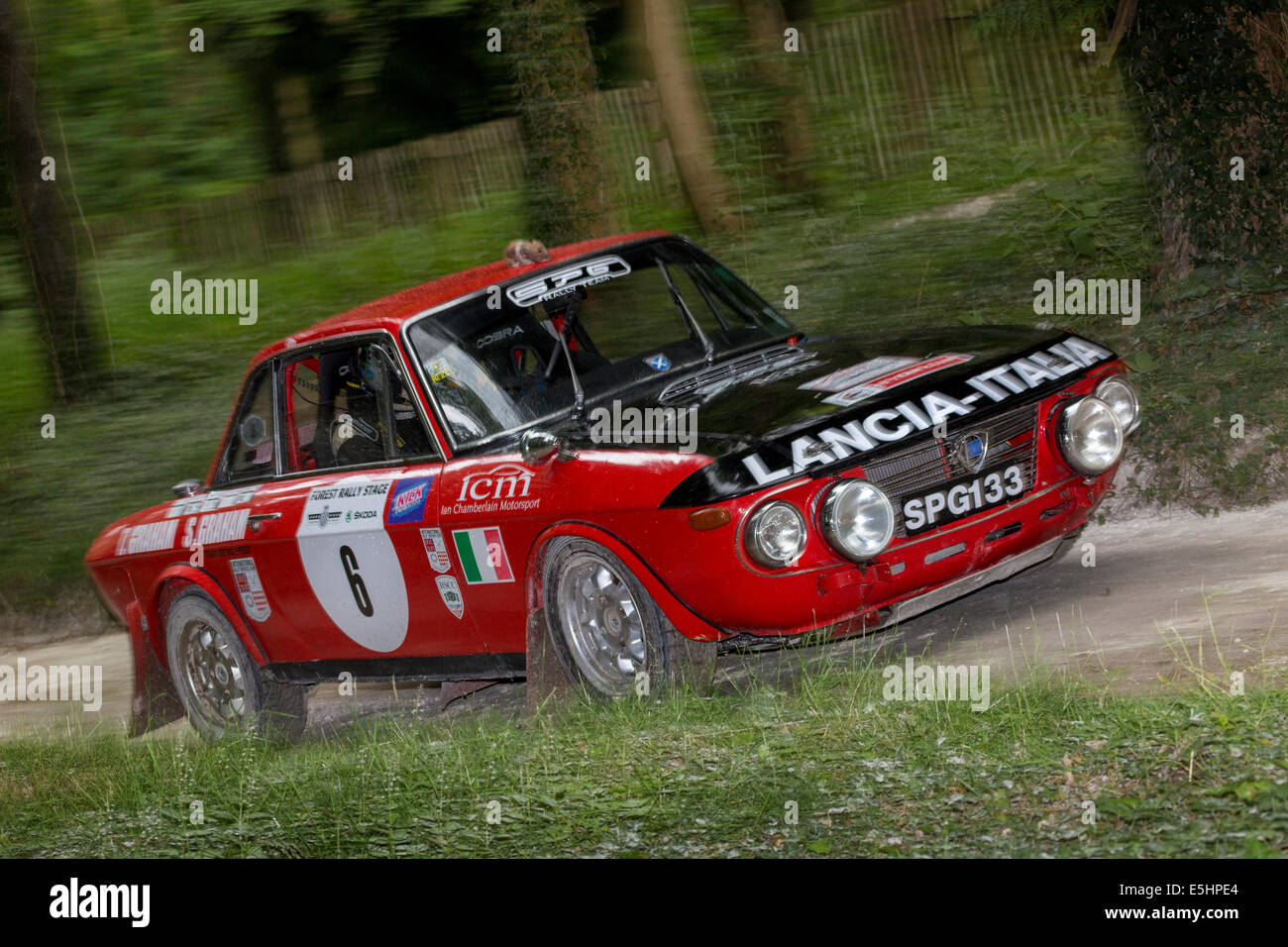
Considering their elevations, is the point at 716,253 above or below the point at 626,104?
below

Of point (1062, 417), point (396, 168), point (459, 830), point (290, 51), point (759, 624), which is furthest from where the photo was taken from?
point (396, 168)

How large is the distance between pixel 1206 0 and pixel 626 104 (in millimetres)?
8172

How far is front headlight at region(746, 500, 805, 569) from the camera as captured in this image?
5.17 meters

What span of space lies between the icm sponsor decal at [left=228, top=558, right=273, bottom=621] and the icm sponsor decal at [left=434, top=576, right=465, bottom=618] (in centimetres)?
120

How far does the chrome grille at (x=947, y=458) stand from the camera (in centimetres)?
539

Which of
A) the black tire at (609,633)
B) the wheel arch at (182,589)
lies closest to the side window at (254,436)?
the wheel arch at (182,589)

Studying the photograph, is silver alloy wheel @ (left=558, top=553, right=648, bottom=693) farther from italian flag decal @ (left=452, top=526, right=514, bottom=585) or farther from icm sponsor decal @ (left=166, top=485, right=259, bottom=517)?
icm sponsor decal @ (left=166, top=485, right=259, bottom=517)

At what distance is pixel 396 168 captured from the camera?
16984 mm

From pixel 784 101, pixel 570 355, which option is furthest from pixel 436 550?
pixel 784 101

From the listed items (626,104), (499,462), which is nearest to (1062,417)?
(499,462)

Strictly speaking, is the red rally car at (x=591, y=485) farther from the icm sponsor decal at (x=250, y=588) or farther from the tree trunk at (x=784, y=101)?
the tree trunk at (x=784, y=101)

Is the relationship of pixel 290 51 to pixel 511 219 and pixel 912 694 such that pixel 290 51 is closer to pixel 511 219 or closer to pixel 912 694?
pixel 511 219

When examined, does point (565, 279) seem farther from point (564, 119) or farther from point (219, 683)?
A: point (564, 119)

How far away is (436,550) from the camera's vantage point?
241 inches
